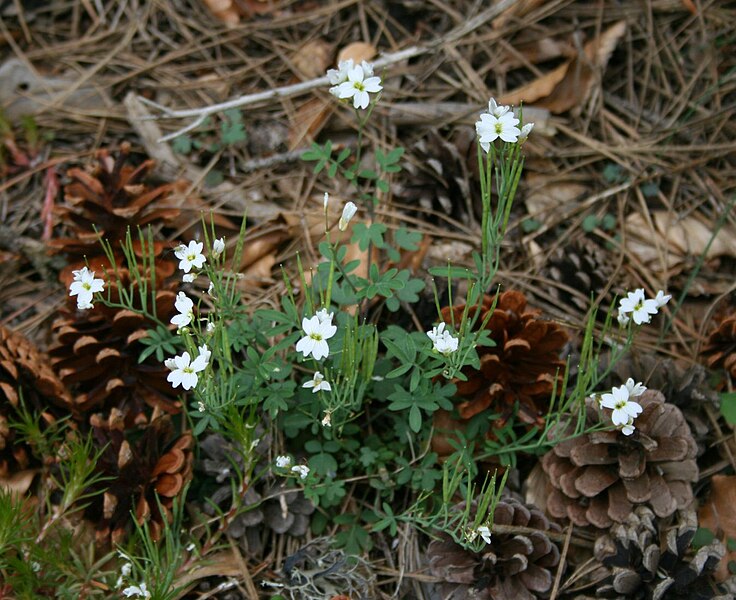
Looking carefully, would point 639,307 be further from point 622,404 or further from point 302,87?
point 302,87

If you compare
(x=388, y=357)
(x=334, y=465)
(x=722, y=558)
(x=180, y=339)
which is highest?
(x=180, y=339)

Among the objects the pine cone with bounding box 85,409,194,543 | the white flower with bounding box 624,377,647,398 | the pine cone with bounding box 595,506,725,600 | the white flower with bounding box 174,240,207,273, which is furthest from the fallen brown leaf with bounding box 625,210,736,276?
the pine cone with bounding box 85,409,194,543

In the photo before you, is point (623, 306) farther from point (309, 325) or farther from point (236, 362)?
point (236, 362)

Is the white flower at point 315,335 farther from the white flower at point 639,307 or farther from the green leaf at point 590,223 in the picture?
the green leaf at point 590,223

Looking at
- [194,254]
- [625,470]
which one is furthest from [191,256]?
[625,470]

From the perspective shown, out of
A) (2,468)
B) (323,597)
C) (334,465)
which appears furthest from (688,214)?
(2,468)

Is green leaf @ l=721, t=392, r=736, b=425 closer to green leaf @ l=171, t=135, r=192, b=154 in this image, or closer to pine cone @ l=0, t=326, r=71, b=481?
pine cone @ l=0, t=326, r=71, b=481
